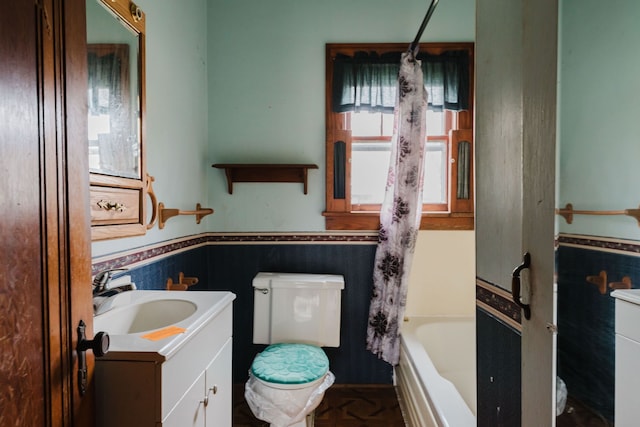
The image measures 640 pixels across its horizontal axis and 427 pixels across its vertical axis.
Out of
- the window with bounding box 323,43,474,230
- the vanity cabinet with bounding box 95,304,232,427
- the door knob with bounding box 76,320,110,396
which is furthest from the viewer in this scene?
the window with bounding box 323,43,474,230

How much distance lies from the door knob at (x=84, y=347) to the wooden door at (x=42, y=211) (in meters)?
0.02

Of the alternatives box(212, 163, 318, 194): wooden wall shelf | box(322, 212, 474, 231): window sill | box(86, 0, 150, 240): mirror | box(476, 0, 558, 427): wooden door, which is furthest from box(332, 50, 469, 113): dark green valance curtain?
box(86, 0, 150, 240): mirror

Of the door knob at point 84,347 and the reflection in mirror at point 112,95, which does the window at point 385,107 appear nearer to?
the reflection in mirror at point 112,95

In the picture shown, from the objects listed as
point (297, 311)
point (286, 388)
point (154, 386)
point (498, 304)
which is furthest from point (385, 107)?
point (154, 386)

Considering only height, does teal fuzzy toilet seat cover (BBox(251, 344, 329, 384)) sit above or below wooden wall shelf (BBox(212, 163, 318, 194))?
below

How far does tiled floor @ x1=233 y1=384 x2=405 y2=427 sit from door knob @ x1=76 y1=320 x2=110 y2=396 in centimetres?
146

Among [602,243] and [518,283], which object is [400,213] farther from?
[602,243]

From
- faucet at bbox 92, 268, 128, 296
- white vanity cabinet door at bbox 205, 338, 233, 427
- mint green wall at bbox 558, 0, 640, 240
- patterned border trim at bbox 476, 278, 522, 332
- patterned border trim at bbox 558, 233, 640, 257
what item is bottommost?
white vanity cabinet door at bbox 205, 338, 233, 427

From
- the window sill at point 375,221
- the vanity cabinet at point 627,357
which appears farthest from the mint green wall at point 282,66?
the vanity cabinet at point 627,357

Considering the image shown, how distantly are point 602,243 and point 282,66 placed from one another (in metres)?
2.05

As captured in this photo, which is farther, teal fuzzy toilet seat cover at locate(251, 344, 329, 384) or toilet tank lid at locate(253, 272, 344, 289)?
toilet tank lid at locate(253, 272, 344, 289)

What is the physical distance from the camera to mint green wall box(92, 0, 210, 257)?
5.04 ft

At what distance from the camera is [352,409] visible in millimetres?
2012

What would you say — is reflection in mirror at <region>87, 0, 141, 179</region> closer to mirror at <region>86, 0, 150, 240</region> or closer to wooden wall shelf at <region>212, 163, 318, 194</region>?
mirror at <region>86, 0, 150, 240</region>
